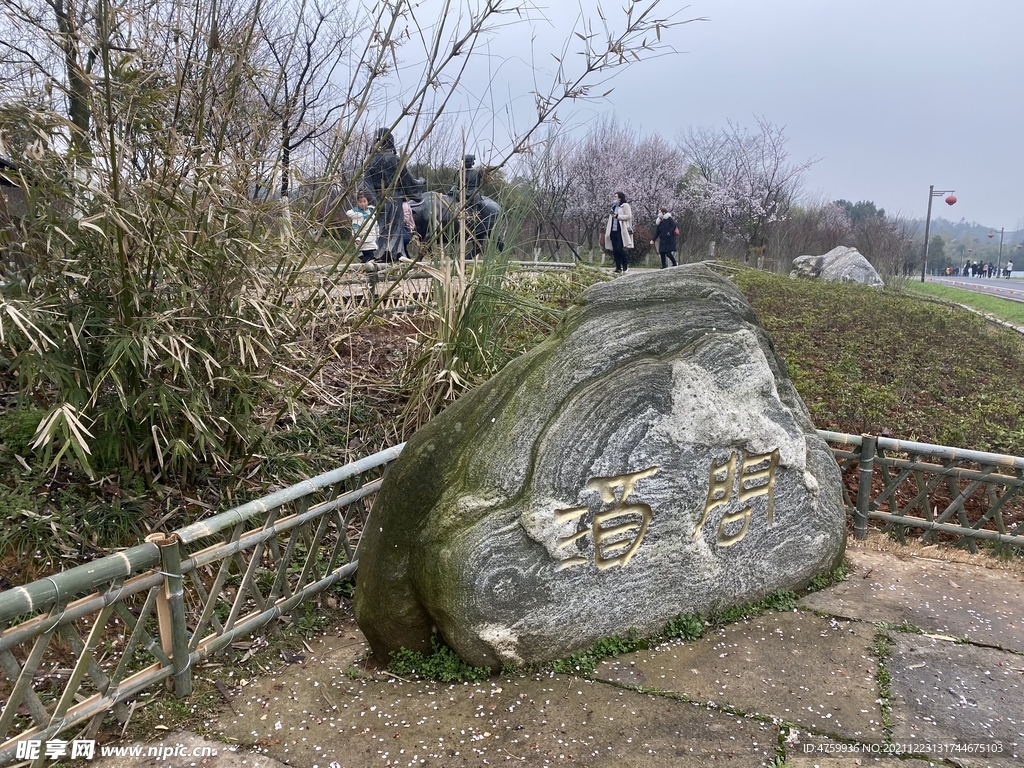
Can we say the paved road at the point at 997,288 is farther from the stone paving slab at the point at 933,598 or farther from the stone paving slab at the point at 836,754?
the stone paving slab at the point at 836,754

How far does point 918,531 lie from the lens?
3.77 m

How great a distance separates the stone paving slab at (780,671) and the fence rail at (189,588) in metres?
1.10

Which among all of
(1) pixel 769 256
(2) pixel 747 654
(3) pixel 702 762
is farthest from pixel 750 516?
(1) pixel 769 256

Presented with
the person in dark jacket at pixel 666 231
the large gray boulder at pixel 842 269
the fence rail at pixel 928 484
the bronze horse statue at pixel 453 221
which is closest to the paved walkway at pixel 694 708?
the fence rail at pixel 928 484

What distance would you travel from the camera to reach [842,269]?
1329 cm

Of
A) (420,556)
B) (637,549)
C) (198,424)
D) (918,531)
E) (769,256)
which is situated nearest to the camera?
A: (420,556)

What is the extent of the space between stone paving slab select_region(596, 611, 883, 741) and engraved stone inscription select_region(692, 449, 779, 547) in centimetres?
35

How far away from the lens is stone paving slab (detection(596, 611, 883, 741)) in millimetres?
2102

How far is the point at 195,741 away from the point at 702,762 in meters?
1.35

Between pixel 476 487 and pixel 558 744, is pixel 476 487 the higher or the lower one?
the higher one

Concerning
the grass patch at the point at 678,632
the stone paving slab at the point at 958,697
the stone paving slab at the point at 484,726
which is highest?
the grass patch at the point at 678,632

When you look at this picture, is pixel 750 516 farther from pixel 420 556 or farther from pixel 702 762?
pixel 420 556

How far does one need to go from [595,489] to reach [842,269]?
41.6 feet

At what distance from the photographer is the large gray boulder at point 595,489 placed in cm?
217
